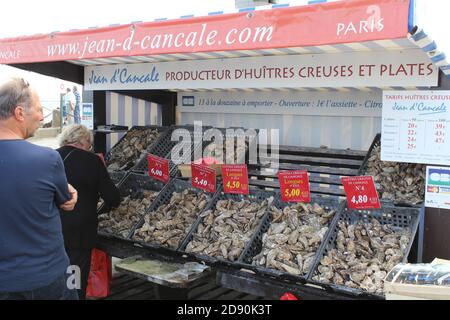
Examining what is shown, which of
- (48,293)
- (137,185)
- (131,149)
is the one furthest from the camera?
(131,149)

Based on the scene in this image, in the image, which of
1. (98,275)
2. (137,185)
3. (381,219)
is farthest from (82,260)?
(381,219)

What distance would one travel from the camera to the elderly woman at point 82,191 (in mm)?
3645

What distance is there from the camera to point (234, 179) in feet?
13.0

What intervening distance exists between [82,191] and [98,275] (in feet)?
3.70

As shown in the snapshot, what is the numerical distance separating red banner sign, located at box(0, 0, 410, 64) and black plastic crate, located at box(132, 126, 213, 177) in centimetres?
141

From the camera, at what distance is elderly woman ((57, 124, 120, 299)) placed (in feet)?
12.0

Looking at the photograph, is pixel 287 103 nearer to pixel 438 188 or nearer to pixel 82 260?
pixel 438 188

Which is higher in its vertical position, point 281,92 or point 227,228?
point 281,92

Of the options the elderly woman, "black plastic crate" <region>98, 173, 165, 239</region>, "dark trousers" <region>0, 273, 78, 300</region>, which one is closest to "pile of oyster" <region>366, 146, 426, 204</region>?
"black plastic crate" <region>98, 173, 165, 239</region>

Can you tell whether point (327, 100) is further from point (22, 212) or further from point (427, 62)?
point (22, 212)

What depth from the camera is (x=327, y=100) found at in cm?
469

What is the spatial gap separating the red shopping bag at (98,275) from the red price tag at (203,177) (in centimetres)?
119

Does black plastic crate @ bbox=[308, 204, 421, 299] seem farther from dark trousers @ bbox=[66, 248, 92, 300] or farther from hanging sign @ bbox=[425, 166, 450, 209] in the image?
dark trousers @ bbox=[66, 248, 92, 300]
